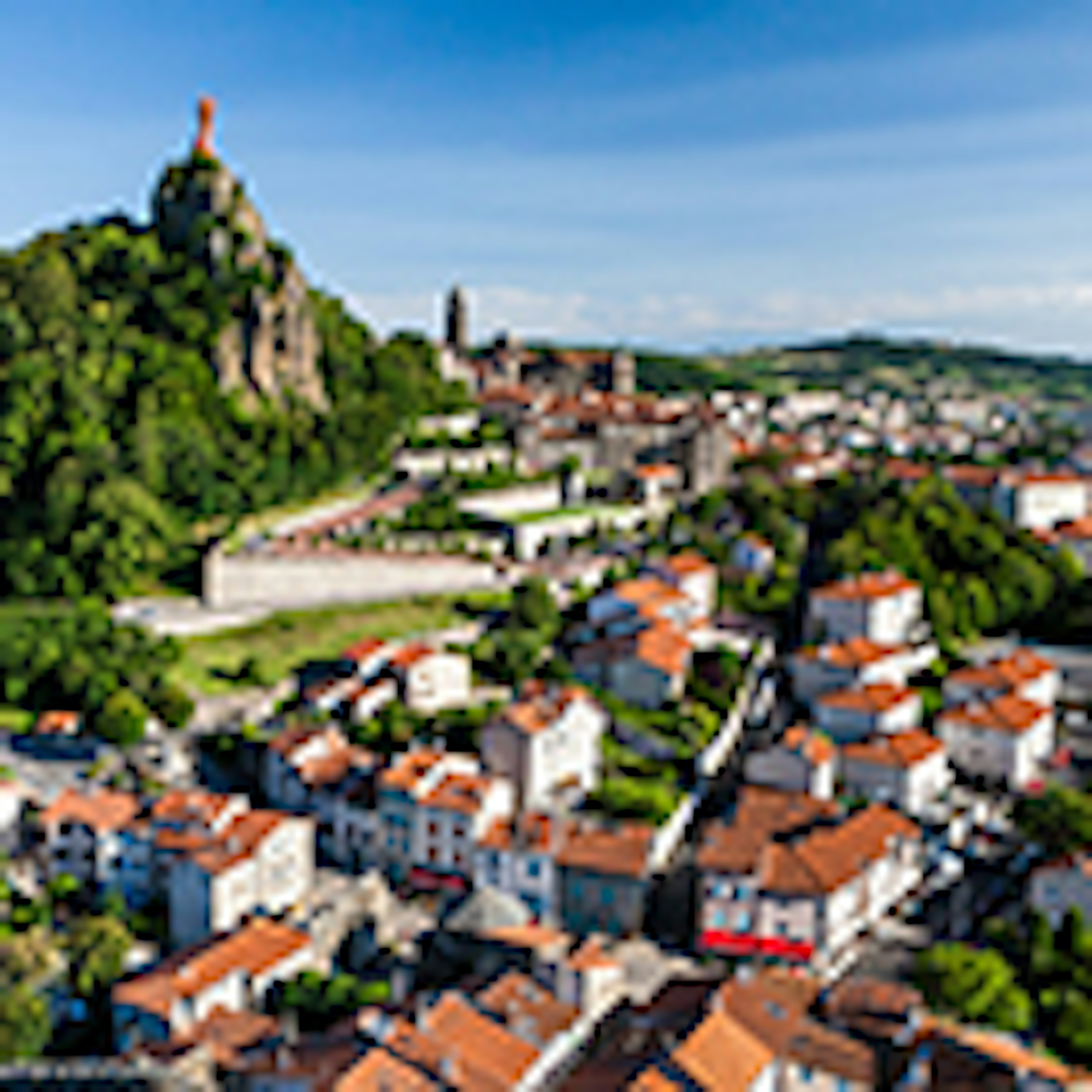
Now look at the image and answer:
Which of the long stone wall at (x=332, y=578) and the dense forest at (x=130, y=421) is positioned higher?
the dense forest at (x=130, y=421)

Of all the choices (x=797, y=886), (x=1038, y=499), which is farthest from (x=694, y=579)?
(x=1038, y=499)

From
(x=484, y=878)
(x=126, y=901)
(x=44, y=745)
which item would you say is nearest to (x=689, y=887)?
(x=484, y=878)

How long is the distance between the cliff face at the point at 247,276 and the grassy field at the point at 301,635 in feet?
54.6

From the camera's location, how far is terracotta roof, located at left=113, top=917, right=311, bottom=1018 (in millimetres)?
23453

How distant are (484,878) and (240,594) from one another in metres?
18.7

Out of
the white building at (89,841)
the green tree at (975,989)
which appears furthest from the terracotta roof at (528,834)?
the green tree at (975,989)

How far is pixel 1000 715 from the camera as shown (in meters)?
36.2

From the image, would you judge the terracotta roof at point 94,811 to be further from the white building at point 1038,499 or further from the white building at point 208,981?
the white building at point 1038,499

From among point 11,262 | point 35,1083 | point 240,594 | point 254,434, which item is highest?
point 11,262

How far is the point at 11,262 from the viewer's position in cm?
5431

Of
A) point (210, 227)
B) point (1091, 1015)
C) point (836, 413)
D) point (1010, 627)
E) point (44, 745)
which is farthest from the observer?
point (836, 413)

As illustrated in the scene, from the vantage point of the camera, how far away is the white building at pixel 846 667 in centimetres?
3844

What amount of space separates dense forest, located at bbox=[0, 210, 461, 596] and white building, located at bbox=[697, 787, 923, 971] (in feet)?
82.3

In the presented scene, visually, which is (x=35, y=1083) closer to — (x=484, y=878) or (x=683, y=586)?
(x=484, y=878)
